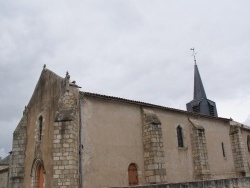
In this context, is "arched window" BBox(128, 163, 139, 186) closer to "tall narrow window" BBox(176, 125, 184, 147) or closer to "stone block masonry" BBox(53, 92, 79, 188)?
"stone block masonry" BBox(53, 92, 79, 188)

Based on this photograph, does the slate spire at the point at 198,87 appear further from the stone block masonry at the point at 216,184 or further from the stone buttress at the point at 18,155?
the stone buttress at the point at 18,155

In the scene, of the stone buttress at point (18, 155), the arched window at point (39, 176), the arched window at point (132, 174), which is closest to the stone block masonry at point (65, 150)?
the arched window at point (39, 176)

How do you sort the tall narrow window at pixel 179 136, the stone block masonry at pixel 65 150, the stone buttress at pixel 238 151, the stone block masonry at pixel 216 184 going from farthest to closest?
the stone buttress at pixel 238 151 → the tall narrow window at pixel 179 136 → the stone block masonry at pixel 65 150 → the stone block masonry at pixel 216 184

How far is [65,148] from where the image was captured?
41.0 ft

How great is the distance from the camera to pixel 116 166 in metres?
14.3

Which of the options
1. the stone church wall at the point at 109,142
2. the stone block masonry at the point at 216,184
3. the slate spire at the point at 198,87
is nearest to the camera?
the stone block masonry at the point at 216,184

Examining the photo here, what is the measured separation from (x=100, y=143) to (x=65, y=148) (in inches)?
85.2

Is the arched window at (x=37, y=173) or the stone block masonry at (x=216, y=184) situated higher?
the arched window at (x=37, y=173)

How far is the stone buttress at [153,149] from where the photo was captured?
15.0 metres

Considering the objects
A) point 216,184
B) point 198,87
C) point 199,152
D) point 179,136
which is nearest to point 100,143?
point 216,184

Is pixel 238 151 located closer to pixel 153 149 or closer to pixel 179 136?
pixel 179 136

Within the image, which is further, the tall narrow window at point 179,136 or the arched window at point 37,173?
the tall narrow window at point 179,136

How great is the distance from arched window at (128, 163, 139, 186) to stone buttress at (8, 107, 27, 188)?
20.5 ft

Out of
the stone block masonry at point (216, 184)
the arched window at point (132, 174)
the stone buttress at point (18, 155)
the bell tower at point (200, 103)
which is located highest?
the bell tower at point (200, 103)
